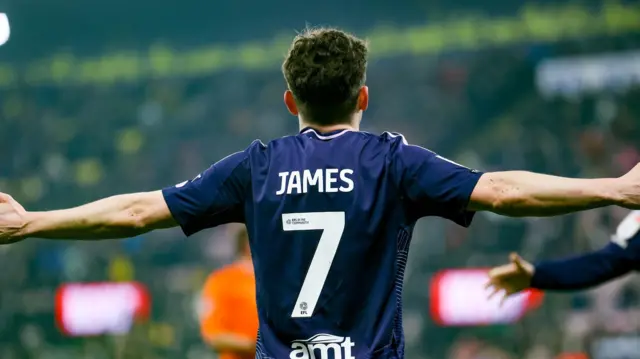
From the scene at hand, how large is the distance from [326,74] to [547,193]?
1.85ft

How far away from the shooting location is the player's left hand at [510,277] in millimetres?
3348

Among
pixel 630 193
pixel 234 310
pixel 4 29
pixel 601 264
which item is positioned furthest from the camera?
pixel 4 29

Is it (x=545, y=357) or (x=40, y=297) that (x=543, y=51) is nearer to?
(x=545, y=357)

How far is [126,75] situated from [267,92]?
4.89 feet

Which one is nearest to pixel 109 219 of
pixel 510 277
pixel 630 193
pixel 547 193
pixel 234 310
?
pixel 547 193

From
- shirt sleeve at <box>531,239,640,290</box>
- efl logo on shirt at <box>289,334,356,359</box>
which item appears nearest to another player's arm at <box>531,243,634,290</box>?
shirt sleeve at <box>531,239,640,290</box>

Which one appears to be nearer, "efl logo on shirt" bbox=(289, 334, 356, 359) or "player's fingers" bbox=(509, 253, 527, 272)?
"efl logo on shirt" bbox=(289, 334, 356, 359)

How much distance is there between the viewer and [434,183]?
2209mm

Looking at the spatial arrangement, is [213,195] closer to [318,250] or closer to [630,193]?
[318,250]

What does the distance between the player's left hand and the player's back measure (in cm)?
113

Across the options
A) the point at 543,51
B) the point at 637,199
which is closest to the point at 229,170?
the point at 637,199

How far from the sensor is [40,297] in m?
9.16

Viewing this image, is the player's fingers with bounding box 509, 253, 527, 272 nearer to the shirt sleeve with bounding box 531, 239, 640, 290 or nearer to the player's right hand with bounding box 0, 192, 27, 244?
the shirt sleeve with bounding box 531, 239, 640, 290

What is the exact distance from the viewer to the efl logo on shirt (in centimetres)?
224
